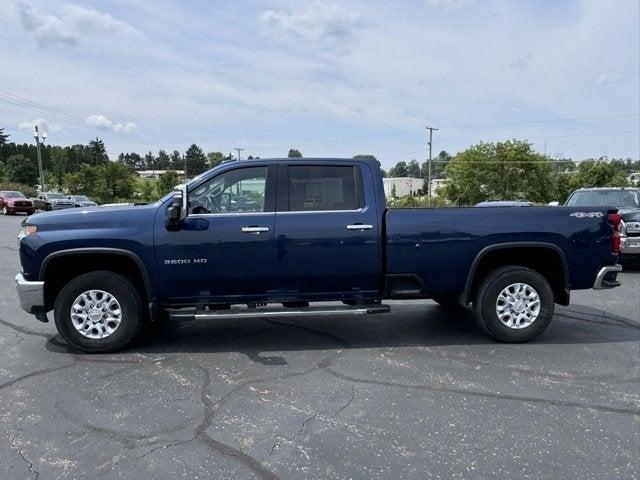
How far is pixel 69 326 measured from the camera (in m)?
4.90

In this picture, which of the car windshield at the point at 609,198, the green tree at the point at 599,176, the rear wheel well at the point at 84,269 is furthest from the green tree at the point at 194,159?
the rear wheel well at the point at 84,269

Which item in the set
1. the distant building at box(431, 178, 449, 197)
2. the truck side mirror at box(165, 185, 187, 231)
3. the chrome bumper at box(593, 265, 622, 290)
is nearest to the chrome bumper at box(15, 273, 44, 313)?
the truck side mirror at box(165, 185, 187, 231)

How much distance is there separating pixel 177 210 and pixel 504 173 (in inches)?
2747

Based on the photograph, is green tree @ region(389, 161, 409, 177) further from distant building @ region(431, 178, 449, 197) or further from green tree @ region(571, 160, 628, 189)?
green tree @ region(571, 160, 628, 189)

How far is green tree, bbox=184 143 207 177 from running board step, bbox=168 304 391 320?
68508 mm

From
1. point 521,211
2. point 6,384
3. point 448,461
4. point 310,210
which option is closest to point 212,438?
point 448,461

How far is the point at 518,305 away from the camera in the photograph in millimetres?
5316

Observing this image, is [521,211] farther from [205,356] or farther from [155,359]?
[155,359]

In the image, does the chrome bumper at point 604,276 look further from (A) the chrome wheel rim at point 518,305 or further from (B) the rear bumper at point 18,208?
(B) the rear bumper at point 18,208

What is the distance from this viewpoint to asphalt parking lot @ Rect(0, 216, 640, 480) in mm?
3043

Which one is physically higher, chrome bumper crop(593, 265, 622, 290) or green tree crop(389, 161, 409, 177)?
green tree crop(389, 161, 409, 177)

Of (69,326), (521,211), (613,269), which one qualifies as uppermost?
(521,211)

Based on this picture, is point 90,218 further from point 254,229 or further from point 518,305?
point 518,305

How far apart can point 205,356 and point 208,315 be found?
44 cm
